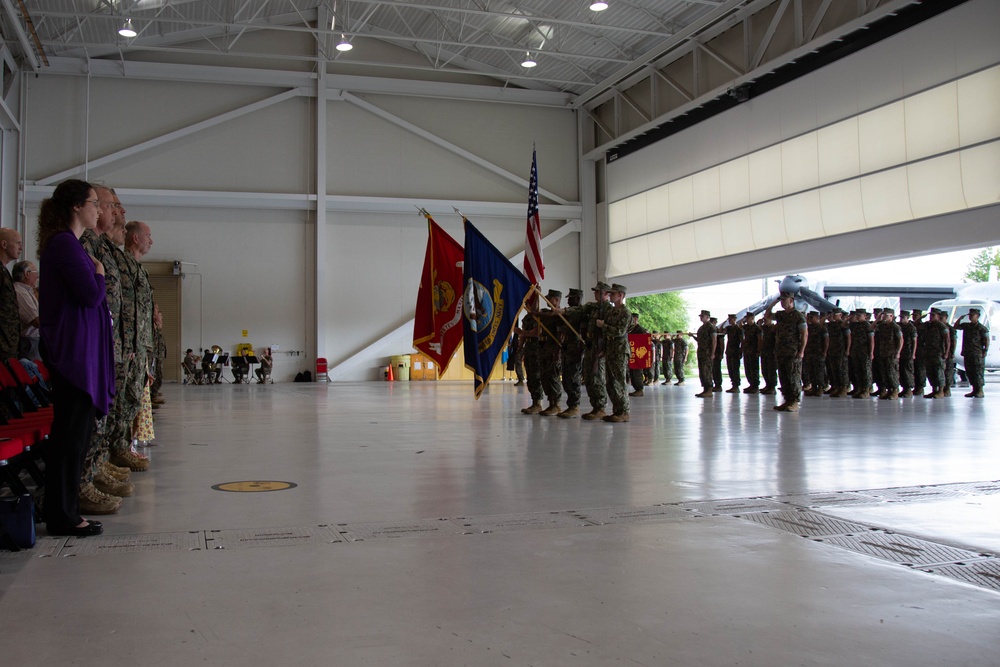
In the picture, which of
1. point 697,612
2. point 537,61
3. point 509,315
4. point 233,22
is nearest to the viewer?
point 697,612

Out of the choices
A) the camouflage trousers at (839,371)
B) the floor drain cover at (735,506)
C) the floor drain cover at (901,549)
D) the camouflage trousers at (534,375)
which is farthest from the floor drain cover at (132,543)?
the camouflage trousers at (839,371)

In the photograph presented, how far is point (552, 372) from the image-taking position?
10172 mm

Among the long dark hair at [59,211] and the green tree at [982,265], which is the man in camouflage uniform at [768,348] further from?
the green tree at [982,265]

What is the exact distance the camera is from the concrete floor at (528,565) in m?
2.05

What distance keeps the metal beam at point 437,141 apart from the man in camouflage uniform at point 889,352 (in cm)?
1299

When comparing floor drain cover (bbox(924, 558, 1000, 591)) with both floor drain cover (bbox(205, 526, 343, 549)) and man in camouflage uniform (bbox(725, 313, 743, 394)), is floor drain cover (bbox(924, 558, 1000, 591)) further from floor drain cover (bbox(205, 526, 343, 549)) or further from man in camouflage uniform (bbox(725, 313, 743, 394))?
man in camouflage uniform (bbox(725, 313, 743, 394))

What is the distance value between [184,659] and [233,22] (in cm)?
2087

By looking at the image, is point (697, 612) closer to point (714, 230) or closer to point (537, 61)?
point (714, 230)

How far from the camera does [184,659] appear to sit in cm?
195

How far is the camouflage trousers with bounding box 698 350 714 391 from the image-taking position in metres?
15.2

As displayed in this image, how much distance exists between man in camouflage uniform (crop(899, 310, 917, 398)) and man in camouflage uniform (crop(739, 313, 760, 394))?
247 centimetres

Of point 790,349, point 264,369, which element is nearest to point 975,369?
point 790,349

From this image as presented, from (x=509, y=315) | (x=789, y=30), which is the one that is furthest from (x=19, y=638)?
(x=789, y=30)

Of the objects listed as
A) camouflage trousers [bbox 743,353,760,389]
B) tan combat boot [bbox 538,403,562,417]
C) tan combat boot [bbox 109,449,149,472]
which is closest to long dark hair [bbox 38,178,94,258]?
tan combat boot [bbox 109,449,149,472]
